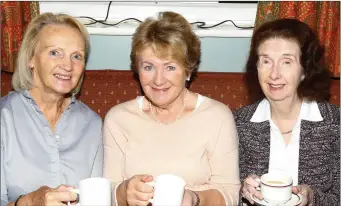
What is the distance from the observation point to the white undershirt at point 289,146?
224cm

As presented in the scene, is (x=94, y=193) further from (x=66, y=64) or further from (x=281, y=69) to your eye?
(x=281, y=69)

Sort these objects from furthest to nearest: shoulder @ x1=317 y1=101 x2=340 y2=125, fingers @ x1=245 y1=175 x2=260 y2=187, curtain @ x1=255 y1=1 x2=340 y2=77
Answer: curtain @ x1=255 y1=1 x2=340 y2=77 < shoulder @ x1=317 y1=101 x2=340 y2=125 < fingers @ x1=245 y1=175 x2=260 y2=187

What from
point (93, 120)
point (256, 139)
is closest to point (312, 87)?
point (256, 139)

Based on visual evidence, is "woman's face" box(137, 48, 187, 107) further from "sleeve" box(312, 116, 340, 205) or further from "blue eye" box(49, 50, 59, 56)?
"sleeve" box(312, 116, 340, 205)

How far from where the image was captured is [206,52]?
2727 mm

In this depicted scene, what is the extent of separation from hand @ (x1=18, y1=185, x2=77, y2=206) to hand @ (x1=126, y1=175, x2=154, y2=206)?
210mm

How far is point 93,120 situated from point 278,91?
0.82 m

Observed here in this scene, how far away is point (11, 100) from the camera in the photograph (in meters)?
2.21

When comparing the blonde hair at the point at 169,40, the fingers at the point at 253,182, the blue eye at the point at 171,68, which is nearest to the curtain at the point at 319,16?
the blonde hair at the point at 169,40

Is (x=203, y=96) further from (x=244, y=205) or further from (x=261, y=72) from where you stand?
(x=244, y=205)

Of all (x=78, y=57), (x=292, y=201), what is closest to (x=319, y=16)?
(x=292, y=201)

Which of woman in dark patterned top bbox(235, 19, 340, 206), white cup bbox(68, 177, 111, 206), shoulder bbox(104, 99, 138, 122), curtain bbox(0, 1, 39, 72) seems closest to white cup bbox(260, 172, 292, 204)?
woman in dark patterned top bbox(235, 19, 340, 206)

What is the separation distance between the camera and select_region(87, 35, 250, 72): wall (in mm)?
2723

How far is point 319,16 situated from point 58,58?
4.08 feet
